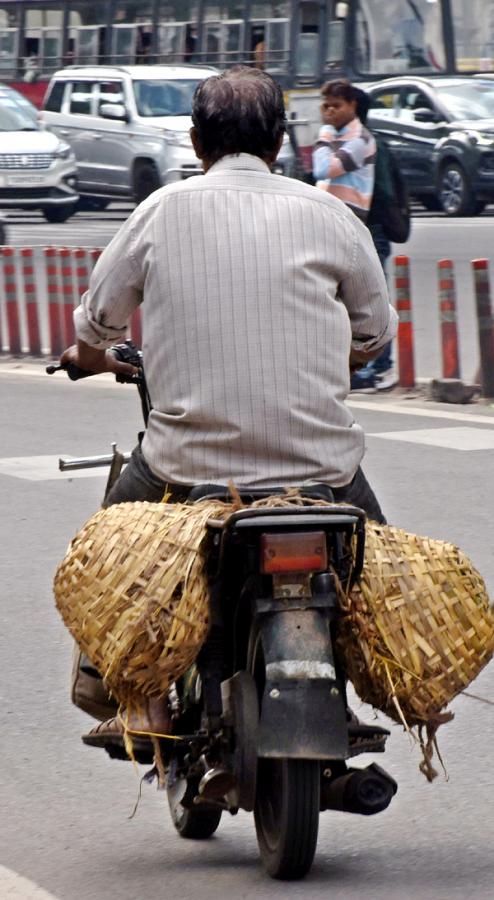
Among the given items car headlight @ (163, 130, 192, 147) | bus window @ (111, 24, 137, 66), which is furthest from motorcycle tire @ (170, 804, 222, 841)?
bus window @ (111, 24, 137, 66)

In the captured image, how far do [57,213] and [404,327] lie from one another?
17040 millimetres

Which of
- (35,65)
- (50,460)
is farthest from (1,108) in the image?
(50,460)

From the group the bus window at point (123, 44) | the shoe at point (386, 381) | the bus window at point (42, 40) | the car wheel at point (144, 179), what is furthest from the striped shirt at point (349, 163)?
the bus window at point (42, 40)

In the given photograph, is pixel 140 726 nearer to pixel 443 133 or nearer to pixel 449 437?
pixel 449 437

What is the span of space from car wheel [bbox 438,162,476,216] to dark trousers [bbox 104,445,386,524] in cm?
2243

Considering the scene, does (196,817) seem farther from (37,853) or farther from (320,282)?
(320,282)

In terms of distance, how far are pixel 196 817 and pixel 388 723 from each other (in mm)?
1214

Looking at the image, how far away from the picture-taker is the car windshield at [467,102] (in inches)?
1028

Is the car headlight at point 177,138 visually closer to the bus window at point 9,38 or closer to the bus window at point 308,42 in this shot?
the bus window at point 308,42

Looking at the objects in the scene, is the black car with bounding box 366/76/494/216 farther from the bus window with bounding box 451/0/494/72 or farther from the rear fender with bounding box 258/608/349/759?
the rear fender with bounding box 258/608/349/759

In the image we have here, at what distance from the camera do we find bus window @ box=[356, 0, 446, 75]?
2839 cm

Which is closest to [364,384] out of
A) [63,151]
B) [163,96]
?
[63,151]

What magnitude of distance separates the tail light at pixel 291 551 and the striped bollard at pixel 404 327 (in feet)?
28.7

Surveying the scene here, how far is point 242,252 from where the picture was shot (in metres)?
3.74
